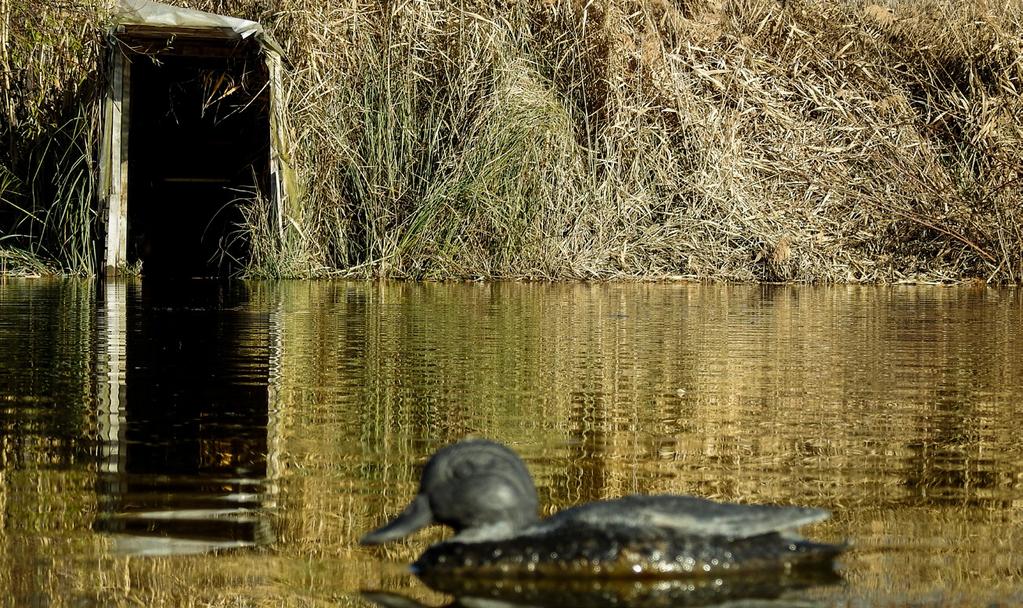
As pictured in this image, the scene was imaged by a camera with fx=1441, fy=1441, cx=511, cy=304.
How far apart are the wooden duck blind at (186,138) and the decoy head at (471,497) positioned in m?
10.3

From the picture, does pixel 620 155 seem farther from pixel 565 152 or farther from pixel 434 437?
pixel 434 437

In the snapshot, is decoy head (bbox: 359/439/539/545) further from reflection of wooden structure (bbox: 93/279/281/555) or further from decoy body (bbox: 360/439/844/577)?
reflection of wooden structure (bbox: 93/279/281/555)

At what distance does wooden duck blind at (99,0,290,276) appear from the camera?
41.6ft

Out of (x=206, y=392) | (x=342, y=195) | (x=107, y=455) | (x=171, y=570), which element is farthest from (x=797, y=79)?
(x=171, y=570)

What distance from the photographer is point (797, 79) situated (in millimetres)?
14930

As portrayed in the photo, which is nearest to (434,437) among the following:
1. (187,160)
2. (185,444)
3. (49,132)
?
(185,444)

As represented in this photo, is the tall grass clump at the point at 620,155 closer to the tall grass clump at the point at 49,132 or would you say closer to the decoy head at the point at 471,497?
the tall grass clump at the point at 49,132

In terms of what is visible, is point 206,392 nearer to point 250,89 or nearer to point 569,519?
point 569,519

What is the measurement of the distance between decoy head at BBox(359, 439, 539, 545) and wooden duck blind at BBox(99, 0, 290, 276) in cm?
1027

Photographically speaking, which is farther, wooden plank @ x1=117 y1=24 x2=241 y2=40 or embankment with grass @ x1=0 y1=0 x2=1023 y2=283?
embankment with grass @ x1=0 y1=0 x2=1023 y2=283

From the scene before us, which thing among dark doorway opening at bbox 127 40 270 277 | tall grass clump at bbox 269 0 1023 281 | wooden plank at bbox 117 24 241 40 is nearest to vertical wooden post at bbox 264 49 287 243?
tall grass clump at bbox 269 0 1023 281

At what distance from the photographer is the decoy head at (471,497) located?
226 cm

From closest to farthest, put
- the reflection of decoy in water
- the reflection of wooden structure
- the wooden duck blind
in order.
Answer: the reflection of decoy in water
the reflection of wooden structure
the wooden duck blind

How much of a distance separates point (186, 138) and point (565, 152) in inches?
202
